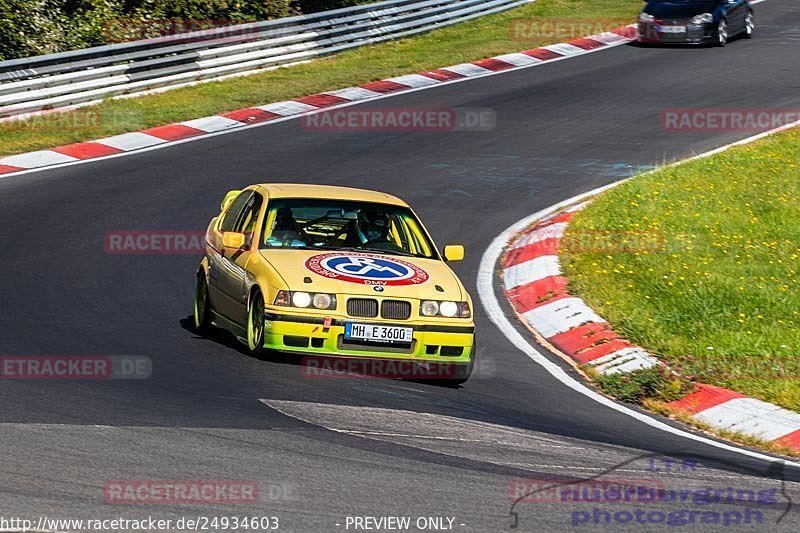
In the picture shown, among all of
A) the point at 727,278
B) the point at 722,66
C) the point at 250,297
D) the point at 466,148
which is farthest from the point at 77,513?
the point at 722,66

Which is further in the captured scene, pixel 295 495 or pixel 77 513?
pixel 295 495

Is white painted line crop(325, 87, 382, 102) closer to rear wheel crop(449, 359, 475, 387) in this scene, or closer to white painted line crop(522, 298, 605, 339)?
white painted line crop(522, 298, 605, 339)

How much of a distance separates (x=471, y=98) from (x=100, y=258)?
10.7 meters

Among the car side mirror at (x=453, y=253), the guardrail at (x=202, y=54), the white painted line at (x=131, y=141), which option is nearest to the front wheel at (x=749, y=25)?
the guardrail at (x=202, y=54)

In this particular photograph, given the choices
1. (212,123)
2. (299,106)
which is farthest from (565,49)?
(212,123)

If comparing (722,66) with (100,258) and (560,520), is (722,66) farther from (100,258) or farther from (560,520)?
(560,520)

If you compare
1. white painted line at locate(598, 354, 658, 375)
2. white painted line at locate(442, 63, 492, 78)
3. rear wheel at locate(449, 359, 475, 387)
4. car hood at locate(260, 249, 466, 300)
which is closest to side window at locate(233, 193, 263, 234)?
car hood at locate(260, 249, 466, 300)

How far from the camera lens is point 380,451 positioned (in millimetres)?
7508

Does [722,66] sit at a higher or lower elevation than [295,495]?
lower

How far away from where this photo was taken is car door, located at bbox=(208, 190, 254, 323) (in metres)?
10.7

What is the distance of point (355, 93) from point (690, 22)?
8.51m

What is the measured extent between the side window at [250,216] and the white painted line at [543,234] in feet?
14.5

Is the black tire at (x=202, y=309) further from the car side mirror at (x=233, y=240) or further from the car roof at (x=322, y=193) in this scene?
the car roof at (x=322, y=193)

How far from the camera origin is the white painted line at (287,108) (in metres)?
22.1
